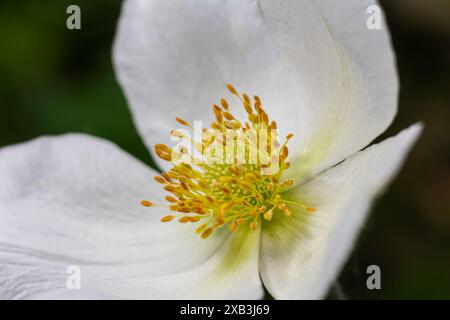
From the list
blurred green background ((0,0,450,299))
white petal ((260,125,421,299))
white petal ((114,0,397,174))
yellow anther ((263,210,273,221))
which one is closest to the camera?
white petal ((260,125,421,299))

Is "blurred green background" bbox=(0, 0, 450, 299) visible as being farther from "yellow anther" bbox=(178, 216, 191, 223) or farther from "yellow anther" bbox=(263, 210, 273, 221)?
"yellow anther" bbox=(263, 210, 273, 221)

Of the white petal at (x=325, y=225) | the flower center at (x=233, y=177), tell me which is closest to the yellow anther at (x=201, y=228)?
the flower center at (x=233, y=177)

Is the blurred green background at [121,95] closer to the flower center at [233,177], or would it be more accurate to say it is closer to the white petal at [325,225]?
the flower center at [233,177]

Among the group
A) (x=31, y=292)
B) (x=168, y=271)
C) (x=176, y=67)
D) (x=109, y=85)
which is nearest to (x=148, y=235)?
(x=168, y=271)

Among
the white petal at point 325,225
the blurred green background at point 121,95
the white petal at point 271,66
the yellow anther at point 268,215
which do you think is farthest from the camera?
the blurred green background at point 121,95

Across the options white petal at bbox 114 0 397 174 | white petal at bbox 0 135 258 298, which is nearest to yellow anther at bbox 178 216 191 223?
white petal at bbox 0 135 258 298

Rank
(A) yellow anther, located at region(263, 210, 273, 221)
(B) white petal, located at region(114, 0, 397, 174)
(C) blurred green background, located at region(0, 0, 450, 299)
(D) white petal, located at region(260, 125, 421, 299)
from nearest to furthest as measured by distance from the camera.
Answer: (D) white petal, located at region(260, 125, 421, 299)
(B) white petal, located at region(114, 0, 397, 174)
(A) yellow anther, located at region(263, 210, 273, 221)
(C) blurred green background, located at region(0, 0, 450, 299)

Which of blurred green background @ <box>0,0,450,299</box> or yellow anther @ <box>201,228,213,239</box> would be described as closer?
yellow anther @ <box>201,228,213,239</box>

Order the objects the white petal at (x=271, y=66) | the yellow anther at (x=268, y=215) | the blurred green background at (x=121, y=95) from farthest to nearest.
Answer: the blurred green background at (x=121, y=95), the yellow anther at (x=268, y=215), the white petal at (x=271, y=66)
